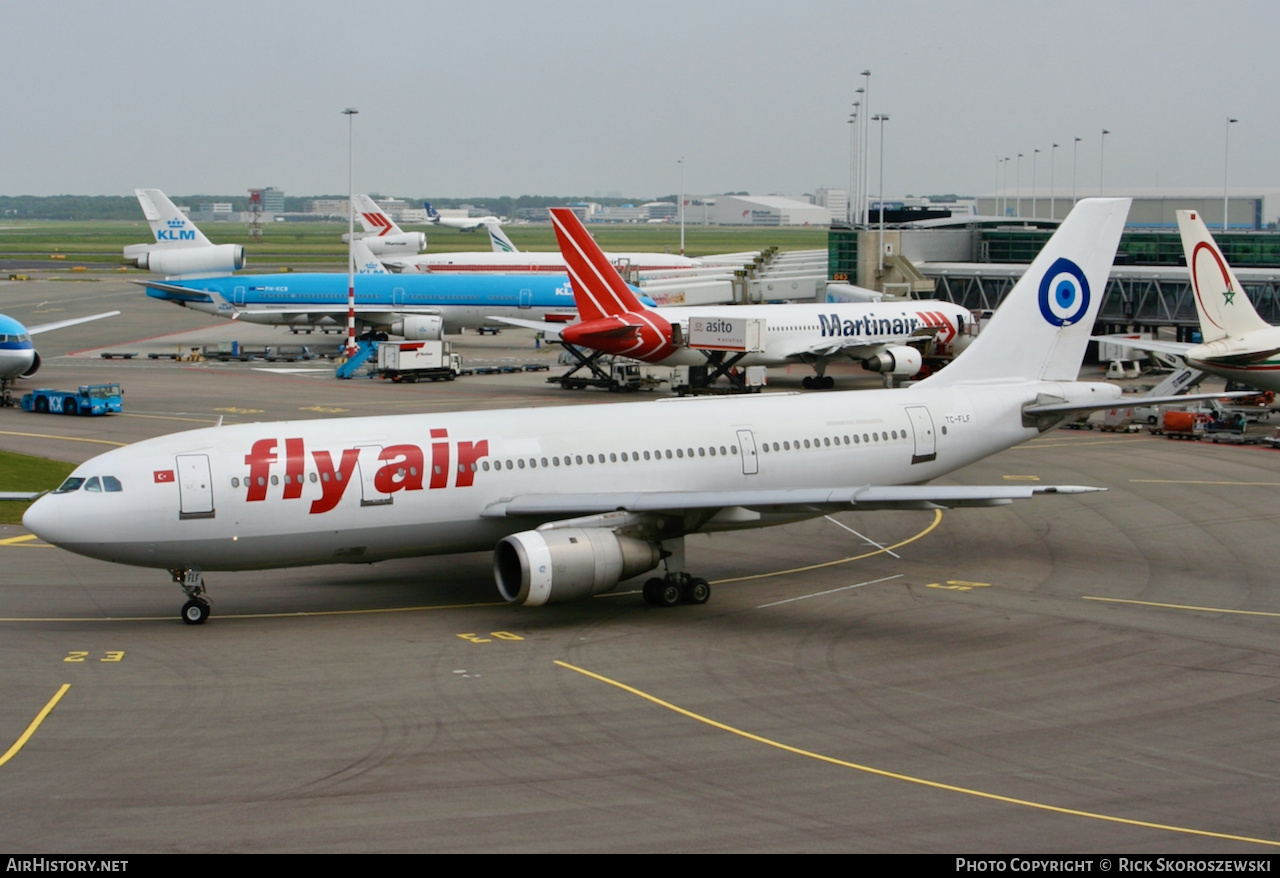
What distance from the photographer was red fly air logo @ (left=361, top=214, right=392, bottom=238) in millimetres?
149750

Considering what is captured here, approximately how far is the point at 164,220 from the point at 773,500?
7734 centimetres

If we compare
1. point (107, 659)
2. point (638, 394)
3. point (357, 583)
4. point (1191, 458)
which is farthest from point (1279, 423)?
point (107, 659)

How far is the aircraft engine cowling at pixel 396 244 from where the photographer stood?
153250mm

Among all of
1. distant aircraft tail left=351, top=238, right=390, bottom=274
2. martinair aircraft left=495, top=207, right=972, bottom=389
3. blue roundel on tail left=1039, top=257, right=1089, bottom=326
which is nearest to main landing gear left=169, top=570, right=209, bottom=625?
blue roundel on tail left=1039, top=257, right=1089, bottom=326

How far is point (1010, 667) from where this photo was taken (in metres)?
25.7

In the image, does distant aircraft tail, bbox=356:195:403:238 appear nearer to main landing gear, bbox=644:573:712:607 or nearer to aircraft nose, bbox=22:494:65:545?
main landing gear, bbox=644:573:712:607

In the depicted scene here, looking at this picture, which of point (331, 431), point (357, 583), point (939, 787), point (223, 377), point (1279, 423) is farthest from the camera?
point (223, 377)

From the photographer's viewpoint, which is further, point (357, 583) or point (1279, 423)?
point (1279, 423)

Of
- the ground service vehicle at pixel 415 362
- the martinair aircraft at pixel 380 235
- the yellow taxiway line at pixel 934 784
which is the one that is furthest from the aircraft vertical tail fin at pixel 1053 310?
the martinair aircraft at pixel 380 235

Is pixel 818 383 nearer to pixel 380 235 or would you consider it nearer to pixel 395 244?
pixel 380 235

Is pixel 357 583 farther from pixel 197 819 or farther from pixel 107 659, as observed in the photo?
pixel 197 819

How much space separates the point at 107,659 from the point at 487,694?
8.05 m

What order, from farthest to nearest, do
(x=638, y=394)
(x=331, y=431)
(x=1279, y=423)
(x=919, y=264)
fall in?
(x=919, y=264) < (x=638, y=394) < (x=1279, y=423) < (x=331, y=431)

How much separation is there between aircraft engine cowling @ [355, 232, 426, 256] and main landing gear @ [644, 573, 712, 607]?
127 meters
